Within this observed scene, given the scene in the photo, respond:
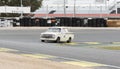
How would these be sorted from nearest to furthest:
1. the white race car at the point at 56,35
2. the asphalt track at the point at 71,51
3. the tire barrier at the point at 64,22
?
the asphalt track at the point at 71,51, the white race car at the point at 56,35, the tire barrier at the point at 64,22

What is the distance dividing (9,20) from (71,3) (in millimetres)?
68281

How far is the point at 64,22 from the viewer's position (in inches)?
2491

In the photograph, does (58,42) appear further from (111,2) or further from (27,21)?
(111,2)

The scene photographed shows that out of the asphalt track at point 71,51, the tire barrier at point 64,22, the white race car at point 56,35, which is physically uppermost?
the tire barrier at point 64,22

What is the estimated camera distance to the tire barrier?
6297 cm

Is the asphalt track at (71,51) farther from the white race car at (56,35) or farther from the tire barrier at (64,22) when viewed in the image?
the tire barrier at (64,22)

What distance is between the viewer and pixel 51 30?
31750 mm

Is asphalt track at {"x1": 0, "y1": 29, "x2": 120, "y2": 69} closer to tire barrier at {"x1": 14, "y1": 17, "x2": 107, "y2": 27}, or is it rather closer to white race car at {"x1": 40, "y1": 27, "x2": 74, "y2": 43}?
white race car at {"x1": 40, "y1": 27, "x2": 74, "y2": 43}

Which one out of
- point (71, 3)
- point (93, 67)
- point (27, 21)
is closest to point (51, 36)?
point (93, 67)

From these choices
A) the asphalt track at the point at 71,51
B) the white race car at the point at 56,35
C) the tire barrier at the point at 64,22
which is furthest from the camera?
the tire barrier at the point at 64,22

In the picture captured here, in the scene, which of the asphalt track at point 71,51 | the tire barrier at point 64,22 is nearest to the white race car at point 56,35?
the asphalt track at point 71,51

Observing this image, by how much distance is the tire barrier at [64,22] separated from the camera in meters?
63.0

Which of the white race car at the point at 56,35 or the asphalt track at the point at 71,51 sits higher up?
the white race car at the point at 56,35

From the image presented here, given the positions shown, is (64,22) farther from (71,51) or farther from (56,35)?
(71,51)
